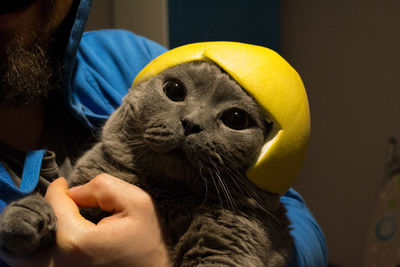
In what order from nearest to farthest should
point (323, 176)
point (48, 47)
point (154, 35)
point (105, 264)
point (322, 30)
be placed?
point (105, 264), point (48, 47), point (154, 35), point (322, 30), point (323, 176)

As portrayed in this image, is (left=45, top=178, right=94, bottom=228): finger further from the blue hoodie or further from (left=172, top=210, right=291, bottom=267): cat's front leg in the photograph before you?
(left=172, top=210, right=291, bottom=267): cat's front leg

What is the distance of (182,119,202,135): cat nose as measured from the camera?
71 cm

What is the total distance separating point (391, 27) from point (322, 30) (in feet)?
1.12

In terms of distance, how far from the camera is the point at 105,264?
698mm

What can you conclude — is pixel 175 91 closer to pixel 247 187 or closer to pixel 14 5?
pixel 247 187

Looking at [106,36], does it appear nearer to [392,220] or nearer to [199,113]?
[199,113]

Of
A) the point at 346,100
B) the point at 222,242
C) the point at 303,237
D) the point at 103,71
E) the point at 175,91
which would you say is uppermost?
the point at 175,91

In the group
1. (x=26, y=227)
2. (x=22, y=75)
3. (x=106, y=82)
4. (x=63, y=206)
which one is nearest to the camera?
(x=26, y=227)

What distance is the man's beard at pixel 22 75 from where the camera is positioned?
3.11ft

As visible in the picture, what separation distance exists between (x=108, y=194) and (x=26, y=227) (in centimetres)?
16

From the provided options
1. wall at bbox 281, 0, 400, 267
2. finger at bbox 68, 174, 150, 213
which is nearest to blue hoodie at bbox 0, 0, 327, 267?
finger at bbox 68, 174, 150, 213

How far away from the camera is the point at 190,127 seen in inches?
27.9

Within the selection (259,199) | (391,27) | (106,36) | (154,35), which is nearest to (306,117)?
(259,199)

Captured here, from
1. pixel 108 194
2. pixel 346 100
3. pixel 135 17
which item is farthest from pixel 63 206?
pixel 346 100
